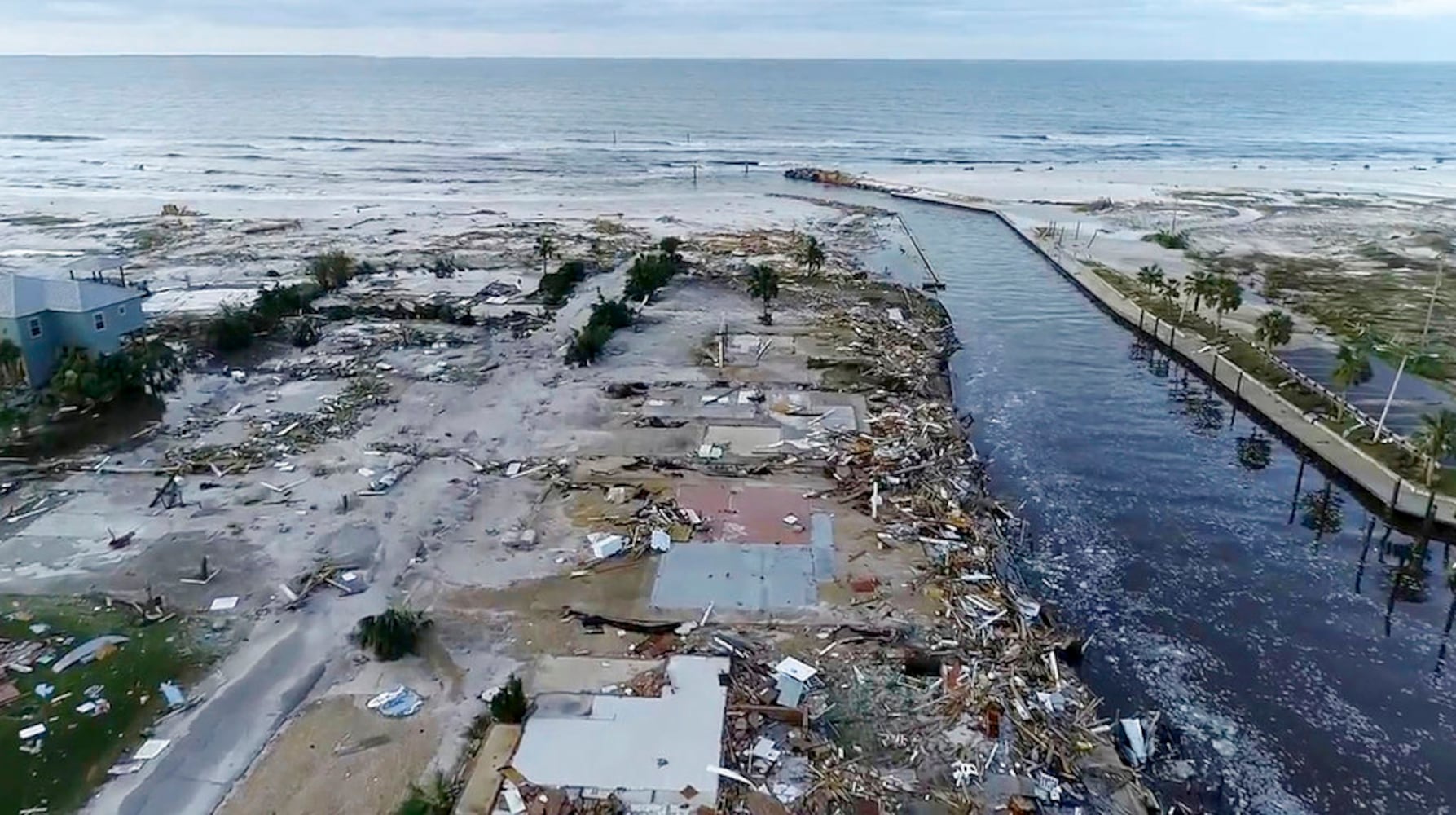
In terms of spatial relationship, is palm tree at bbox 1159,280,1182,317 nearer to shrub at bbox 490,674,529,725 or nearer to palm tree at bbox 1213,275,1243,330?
palm tree at bbox 1213,275,1243,330

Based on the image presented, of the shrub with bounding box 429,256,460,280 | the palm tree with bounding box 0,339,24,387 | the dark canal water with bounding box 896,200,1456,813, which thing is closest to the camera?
the dark canal water with bounding box 896,200,1456,813

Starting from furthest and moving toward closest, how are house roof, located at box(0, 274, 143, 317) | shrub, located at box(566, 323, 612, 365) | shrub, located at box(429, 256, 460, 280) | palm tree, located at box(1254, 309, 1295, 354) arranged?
shrub, located at box(429, 256, 460, 280) < palm tree, located at box(1254, 309, 1295, 354) < shrub, located at box(566, 323, 612, 365) < house roof, located at box(0, 274, 143, 317)

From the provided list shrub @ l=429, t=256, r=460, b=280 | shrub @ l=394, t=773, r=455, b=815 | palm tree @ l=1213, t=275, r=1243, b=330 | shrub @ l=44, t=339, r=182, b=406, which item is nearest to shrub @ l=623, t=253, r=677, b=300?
shrub @ l=429, t=256, r=460, b=280

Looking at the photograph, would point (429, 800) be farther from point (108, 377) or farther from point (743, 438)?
point (108, 377)

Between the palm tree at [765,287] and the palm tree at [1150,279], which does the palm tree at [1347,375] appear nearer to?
the palm tree at [1150,279]

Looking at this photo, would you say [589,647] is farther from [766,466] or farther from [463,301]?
[463,301]

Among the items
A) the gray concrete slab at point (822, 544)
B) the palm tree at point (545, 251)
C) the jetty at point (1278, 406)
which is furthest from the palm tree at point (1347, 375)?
the palm tree at point (545, 251)
